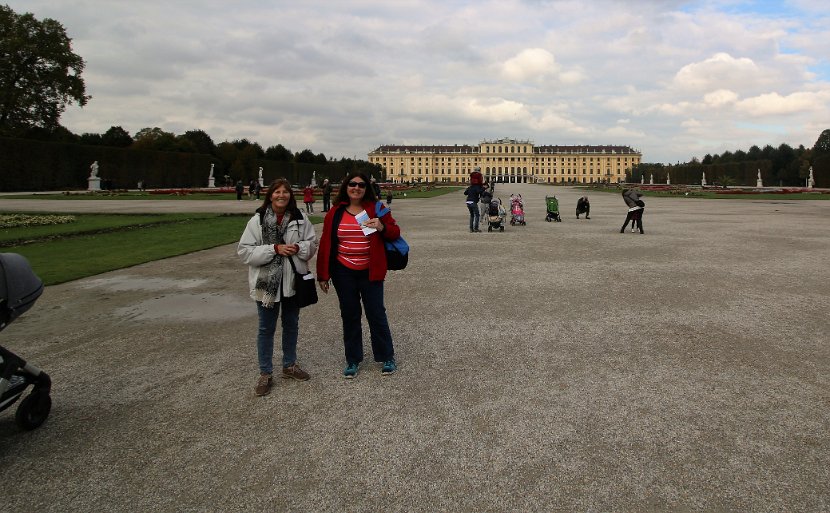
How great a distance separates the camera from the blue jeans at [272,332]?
4012 mm

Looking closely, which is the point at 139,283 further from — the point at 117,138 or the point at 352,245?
the point at 117,138

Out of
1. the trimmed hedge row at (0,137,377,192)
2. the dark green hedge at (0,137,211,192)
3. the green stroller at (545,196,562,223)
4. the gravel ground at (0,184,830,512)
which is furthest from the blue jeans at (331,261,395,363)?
the dark green hedge at (0,137,211,192)

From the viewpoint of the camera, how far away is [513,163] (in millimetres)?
152625

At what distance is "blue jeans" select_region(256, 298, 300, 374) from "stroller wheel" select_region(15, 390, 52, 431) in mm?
1346

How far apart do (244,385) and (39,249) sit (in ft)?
30.5

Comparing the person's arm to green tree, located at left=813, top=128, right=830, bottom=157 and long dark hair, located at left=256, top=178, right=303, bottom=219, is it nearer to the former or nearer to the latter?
long dark hair, located at left=256, top=178, right=303, bottom=219

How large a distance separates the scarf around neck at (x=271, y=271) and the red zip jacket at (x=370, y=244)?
0.33 meters

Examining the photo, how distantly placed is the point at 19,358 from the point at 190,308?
3.29 metres

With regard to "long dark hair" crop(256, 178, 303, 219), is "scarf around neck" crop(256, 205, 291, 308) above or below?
below

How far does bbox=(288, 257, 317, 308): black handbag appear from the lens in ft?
13.1

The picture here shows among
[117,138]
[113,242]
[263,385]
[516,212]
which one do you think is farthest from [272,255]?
[117,138]

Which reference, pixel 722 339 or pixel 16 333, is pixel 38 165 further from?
pixel 722 339

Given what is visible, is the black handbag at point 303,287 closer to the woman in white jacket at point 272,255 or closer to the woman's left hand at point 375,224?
the woman in white jacket at point 272,255

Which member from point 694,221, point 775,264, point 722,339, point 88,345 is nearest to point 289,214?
point 88,345
